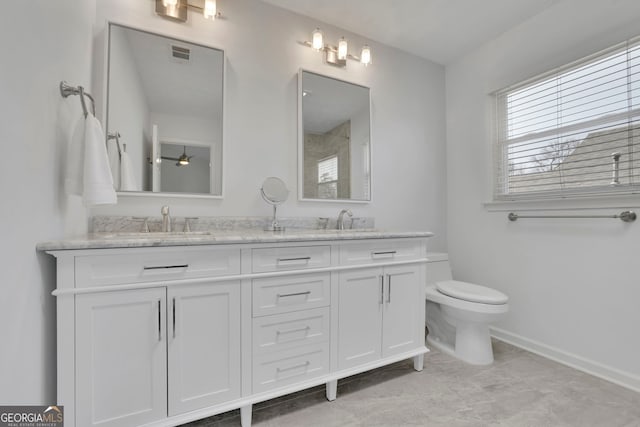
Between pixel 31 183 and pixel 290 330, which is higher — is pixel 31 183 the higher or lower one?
the higher one

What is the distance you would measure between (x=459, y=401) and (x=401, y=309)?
53 centimetres

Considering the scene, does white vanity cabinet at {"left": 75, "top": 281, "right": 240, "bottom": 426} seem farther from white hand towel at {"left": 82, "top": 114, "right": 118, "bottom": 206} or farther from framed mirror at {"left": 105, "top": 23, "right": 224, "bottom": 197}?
framed mirror at {"left": 105, "top": 23, "right": 224, "bottom": 197}

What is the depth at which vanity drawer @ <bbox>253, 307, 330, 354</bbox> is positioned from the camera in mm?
1328

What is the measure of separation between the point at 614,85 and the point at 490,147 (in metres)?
0.79

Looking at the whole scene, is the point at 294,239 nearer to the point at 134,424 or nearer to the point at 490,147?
the point at 134,424


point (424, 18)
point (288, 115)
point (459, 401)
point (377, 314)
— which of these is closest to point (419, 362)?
point (459, 401)

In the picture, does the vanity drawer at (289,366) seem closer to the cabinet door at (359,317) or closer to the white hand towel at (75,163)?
the cabinet door at (359,317)

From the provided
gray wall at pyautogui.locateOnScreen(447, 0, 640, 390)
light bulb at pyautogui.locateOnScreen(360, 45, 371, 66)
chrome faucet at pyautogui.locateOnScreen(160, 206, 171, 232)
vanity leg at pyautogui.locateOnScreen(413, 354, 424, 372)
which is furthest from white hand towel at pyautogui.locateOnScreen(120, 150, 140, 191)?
gray wall at pyautogui.locateOnScreen(447, 0, 640, 390)

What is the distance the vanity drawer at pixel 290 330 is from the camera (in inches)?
52.3

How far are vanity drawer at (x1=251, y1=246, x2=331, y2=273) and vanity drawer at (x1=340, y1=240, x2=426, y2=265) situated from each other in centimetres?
12

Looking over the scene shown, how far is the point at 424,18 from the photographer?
7.06ft

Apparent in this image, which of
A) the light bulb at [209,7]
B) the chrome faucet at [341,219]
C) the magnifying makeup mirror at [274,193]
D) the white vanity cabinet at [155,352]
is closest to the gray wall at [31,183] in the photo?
the white vanity cabinet at [155,352]

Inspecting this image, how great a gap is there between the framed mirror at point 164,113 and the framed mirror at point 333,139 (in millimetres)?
591

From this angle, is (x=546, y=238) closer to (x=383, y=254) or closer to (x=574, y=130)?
(x=574, y=130)
